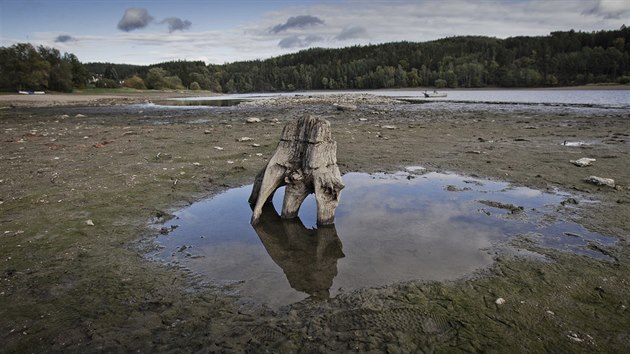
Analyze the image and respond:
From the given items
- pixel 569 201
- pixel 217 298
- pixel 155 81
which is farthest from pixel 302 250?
pixel 155 81

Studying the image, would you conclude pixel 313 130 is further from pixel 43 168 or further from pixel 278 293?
pixel 43 168

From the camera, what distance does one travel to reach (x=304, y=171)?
26.9 ft

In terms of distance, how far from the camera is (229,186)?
1043 cm

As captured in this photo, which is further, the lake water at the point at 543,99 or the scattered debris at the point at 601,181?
the lake water at the point at 543,99

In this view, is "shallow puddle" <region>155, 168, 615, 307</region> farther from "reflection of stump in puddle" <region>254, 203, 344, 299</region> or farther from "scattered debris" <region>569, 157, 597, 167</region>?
"scattered debris" <region>569, 157, 597, 167</region>

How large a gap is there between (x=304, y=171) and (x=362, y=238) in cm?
216

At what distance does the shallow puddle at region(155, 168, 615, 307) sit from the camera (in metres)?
5.39

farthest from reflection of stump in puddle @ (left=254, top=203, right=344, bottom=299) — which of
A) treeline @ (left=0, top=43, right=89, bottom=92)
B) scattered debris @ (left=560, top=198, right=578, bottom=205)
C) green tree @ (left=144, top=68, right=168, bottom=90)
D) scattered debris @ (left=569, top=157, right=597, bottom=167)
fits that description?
green tree @ (left=144, top=68, right=168, bottom=90)

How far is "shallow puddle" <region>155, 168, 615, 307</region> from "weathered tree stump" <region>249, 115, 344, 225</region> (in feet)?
1.17

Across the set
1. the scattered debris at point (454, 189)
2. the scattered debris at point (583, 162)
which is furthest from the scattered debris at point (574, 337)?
the scattered debris at point (583, 162)

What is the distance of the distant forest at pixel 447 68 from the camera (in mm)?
85438

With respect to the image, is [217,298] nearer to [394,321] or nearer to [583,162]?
[394,321]

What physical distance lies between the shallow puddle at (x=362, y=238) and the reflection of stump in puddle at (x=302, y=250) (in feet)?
0.05

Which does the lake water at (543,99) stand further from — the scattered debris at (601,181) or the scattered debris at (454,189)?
the scattered debris at (454,189)
